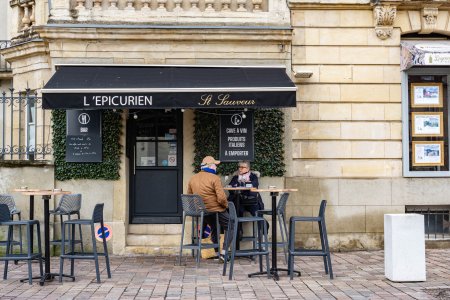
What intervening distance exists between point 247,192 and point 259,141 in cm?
111

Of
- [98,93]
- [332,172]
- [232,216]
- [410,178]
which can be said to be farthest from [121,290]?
[410,178]

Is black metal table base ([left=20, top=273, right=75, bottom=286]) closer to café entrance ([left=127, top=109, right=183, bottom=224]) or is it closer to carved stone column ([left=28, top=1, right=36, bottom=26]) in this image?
café entrance ([left=127, top=109, right=183, bottom=224])

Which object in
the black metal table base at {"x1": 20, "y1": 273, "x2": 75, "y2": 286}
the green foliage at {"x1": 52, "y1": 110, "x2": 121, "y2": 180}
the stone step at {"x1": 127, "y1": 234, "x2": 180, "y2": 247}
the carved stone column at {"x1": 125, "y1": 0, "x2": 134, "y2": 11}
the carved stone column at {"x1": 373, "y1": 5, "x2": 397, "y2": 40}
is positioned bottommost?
the black metal table base at {"x1": 20, "y1": 273, "x2": 75, "y2": 286}

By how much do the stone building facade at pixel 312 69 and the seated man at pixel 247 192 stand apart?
561 mm

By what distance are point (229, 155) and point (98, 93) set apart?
2777 mm

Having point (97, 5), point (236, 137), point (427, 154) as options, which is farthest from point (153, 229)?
point (427, 154)

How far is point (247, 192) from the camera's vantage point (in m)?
12.2

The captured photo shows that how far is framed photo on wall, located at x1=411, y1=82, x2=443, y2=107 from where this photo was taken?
13.2 m

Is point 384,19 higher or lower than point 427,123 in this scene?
higher

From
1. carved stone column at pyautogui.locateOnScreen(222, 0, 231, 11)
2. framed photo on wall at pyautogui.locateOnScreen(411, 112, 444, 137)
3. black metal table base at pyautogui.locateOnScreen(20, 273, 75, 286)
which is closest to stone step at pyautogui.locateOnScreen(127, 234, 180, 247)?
black metal table base at pyautogui.locateOnScreen(20, 273, 75, 286)

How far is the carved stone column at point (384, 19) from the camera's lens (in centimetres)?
1281

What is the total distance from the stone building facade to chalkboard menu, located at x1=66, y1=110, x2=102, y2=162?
0.46m

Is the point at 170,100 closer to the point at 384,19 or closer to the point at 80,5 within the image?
the point at 80,5

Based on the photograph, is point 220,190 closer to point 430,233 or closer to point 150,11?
point 150,11
